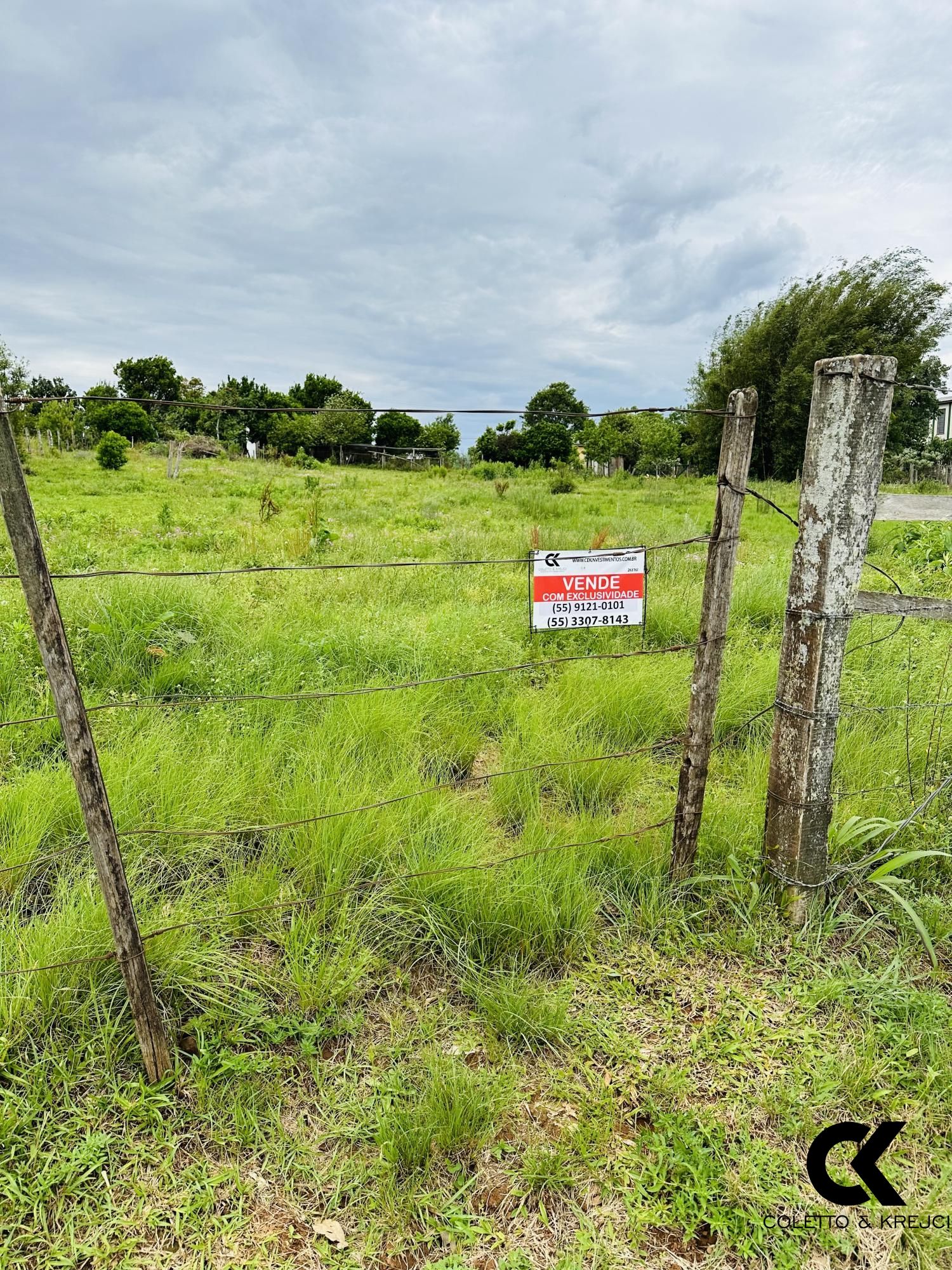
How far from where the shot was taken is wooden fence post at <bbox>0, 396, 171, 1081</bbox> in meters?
1.48

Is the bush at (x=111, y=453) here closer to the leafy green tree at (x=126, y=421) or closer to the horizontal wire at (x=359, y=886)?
the leafy green tree at (x=126, y=421)

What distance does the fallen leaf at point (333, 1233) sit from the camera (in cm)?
154

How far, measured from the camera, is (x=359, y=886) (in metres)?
2.40

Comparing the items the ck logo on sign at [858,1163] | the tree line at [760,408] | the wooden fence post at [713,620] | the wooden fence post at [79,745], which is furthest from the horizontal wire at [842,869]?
the tree line at [760,408]

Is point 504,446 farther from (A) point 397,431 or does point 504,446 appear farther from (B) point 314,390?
(B) point 314,390

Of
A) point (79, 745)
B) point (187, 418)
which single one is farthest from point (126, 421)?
point (79, 745)

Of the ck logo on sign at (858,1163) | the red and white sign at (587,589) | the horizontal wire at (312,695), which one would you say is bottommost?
the ck logo on sign at (858,1163)

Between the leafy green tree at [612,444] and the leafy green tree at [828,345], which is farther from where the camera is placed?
the leafy green tree at [612,444]

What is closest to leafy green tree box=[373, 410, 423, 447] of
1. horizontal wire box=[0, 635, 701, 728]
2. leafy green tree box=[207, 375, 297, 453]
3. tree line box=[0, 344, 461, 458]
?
tree line box=[0, 344, 461, 458]

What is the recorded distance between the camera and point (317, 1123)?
69.9 inches

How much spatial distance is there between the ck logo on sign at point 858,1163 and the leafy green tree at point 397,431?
45.6 meters

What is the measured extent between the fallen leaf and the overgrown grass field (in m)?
0.02

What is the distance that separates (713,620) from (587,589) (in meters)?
0.45

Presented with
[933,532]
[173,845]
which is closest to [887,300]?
[933,532]
